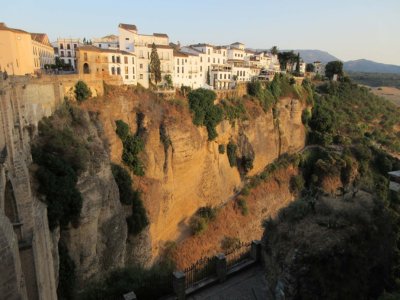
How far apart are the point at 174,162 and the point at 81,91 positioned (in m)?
6.63

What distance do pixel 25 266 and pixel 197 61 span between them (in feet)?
89.4

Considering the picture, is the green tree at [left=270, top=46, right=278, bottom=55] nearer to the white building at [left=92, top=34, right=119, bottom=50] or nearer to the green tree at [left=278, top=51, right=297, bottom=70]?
the green tree at [left=278, top=51, right=297, bottom=70]

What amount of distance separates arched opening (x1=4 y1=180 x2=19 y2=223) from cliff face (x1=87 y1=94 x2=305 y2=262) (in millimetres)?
8189

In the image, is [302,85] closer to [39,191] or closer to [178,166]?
[178,166]

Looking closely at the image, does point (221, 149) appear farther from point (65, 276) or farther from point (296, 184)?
point (65, 276)

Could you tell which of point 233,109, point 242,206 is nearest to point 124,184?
point 242,206

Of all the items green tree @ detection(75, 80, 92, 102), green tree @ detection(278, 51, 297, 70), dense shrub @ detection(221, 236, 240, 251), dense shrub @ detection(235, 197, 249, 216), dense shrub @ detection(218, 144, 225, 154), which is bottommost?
dense shrub @ detection(221, 236, 240, 251)

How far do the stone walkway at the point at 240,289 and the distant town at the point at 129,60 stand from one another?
12953 mm

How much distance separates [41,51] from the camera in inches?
1011

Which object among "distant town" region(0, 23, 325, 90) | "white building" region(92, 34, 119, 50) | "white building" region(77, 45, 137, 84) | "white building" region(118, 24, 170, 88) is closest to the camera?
"distant town" region(0, 23, 325, 90)

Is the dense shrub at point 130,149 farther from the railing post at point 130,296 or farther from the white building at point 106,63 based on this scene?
the railing post at point 130,296

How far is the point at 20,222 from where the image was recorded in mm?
7500

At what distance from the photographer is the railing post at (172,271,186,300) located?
753 cm

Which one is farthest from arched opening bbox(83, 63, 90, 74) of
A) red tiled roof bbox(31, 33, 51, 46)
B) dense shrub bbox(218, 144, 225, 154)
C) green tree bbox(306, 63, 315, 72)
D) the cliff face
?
green tree bbox(306, 63, 315, 72)
